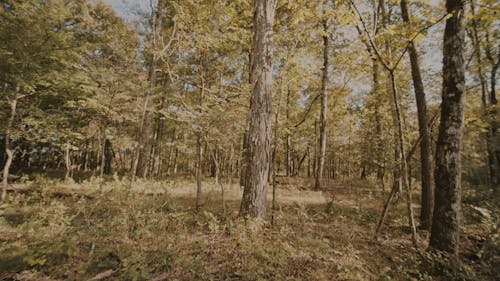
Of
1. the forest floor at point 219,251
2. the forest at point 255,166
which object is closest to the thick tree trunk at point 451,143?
the forest at point 255,166

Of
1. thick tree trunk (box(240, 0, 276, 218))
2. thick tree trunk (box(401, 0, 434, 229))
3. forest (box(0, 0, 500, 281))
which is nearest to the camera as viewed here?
forest (box(0, 0, 500, 281))

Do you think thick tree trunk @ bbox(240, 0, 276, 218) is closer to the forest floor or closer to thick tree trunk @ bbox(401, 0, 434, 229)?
the forest floor

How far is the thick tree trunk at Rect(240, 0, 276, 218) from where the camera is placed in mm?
4270

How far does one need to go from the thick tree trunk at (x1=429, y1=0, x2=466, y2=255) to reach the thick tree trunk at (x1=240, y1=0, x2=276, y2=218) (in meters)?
3.11

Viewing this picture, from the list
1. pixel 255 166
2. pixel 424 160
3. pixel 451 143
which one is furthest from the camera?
pixel 424 160

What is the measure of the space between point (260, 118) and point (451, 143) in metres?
3.43

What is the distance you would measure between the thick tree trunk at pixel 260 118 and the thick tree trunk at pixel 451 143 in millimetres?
3110

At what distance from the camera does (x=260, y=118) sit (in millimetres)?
4387

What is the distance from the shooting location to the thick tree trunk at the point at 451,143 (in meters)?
3.45

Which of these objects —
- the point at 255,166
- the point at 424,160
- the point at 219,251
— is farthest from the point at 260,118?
the point at 424,160

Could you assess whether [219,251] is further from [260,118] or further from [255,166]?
[260,118]

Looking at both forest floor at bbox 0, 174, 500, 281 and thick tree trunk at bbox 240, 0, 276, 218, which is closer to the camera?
forest floor at bbox 0, 174, 500, 281

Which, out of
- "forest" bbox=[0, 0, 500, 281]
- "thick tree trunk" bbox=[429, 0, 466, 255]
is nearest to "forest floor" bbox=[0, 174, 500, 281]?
"forest" bbox=[0, 0, 500, 281]

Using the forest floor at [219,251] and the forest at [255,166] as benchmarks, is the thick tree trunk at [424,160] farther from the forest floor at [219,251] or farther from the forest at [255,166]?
the forest floor at [219,251]
